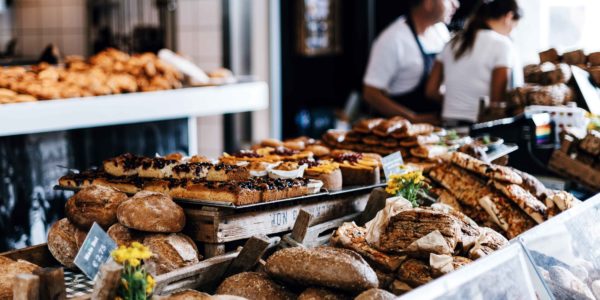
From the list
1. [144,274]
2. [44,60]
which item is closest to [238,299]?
[144,274]

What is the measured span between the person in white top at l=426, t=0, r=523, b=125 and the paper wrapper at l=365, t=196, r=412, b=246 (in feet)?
9.80

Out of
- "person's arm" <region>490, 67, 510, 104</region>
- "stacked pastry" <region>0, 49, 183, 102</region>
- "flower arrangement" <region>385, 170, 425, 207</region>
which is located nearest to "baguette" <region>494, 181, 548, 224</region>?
"flower arrangement" <region>385, 170, 425, 207</region>

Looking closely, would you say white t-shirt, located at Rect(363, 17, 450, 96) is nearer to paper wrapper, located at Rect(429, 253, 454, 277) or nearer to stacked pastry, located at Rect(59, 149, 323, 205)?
stacked pastry, located at Rect(59, 149, 323, 205)

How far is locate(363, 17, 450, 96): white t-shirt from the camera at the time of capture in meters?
6.41

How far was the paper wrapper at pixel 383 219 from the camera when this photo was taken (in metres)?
2.43

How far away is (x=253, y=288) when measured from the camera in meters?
2.22

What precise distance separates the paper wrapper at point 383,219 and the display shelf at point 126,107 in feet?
9.60

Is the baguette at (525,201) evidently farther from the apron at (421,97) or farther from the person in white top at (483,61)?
the apron at (421,97)

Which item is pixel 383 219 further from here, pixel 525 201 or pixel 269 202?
pixel 525 201

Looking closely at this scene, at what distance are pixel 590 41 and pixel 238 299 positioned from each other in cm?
638

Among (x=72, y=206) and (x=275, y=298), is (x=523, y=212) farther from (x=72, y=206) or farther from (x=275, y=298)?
(x=72, y=206)

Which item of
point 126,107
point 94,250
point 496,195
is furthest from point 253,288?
point 126,107

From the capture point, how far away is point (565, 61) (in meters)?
4.28

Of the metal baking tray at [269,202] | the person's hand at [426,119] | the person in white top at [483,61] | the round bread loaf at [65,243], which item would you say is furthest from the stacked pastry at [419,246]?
the person's hand at [426,119]
